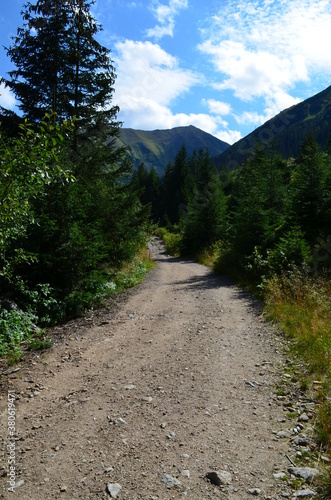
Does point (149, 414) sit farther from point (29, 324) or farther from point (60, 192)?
point (60, 192)

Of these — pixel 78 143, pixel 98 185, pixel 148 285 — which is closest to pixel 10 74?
pixel 78 143

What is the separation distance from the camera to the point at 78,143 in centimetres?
1334

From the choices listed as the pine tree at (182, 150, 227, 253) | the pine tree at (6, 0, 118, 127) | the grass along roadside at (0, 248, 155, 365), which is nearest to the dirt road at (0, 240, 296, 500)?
the grass along roadside at (0, 248, 155, 365)

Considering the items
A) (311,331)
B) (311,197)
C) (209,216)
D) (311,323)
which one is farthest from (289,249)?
(209,216)

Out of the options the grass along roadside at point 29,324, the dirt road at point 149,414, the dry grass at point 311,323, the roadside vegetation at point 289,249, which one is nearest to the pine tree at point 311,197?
the roadside vegetation at point 289,249

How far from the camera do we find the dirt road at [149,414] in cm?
288

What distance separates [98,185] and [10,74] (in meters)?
6.54

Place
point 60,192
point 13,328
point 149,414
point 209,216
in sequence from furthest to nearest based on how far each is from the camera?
1. point 209,216
2. point 60,192
3. point 13,328
4. point 149,414

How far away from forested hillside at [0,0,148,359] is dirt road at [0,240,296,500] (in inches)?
61.2

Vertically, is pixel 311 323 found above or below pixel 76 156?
below

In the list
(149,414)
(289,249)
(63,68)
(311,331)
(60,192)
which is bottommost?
(149,414)

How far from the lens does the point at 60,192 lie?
873cm

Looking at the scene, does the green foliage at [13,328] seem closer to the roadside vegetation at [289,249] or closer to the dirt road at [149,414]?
the dirt road at [149,414]

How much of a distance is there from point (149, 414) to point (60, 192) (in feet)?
21.8
